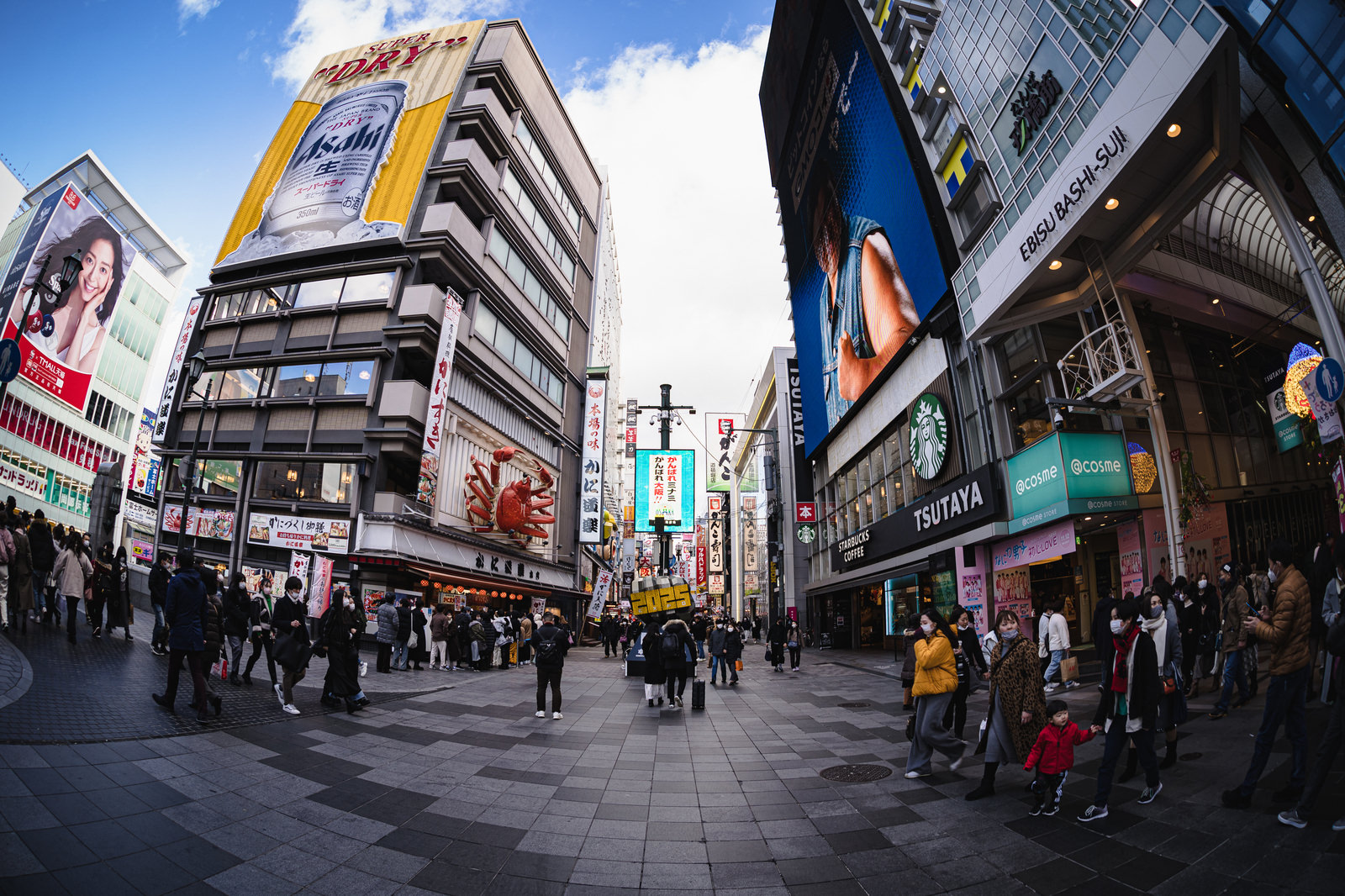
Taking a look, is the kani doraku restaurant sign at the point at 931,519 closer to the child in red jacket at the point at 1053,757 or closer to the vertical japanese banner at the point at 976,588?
the vertical japanese banner at the point at 976,588

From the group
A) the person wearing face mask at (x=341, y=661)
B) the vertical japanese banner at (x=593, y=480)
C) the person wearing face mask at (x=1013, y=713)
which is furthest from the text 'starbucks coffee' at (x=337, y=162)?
the person wearing face mask at (x=1013, y=713)

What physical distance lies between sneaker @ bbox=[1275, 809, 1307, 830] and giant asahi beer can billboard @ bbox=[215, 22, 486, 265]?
31631mm

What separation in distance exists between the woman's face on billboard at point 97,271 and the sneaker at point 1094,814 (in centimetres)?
6527

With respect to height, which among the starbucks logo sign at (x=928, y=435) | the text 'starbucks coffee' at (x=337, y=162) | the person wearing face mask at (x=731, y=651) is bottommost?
the person wearing face mask at (x=731, y=651)

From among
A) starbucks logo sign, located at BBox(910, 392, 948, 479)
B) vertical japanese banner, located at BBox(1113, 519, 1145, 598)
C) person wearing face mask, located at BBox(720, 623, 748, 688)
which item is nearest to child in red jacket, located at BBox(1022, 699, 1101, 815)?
Result: vertical japanese banner, located at BBox(1113, 519, 1145, 598)

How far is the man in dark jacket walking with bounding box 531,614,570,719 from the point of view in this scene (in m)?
10.5

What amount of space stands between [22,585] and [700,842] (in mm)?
14448

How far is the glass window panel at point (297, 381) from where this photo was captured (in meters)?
27.7

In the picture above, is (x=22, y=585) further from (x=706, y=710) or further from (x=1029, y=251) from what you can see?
(x=1029, y=251)

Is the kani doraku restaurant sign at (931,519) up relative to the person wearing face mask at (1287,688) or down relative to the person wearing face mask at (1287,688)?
up

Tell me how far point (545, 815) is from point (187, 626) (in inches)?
215

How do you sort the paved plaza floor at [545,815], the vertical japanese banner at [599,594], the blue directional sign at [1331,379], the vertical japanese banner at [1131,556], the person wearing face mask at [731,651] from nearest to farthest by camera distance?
1. the paved plaza floor at [545,815]
2. the blue directional sign at [1331,379]
3. the vertical japanese banner at [1131,556]
4. the person wearing face mask at [731,651]
5. the vertical japanese banner at [599,594]

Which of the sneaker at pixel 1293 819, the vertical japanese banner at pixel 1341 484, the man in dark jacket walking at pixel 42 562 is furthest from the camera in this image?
the man in dark jacket walking at pixel 42 562

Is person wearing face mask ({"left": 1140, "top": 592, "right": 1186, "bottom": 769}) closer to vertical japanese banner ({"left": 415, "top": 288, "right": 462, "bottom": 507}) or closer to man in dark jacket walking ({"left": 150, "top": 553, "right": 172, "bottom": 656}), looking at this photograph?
man in dark jacket walking ({"left": 150, "top": 553, "right": 172, "bottom": 656})
